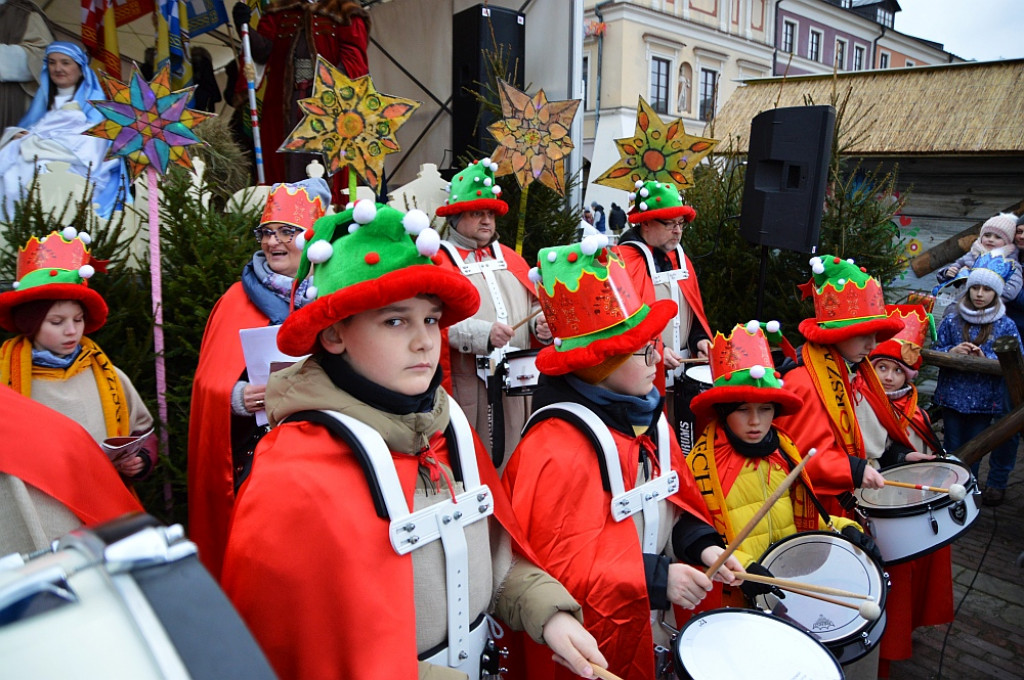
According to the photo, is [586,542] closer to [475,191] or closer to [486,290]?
[486,290]

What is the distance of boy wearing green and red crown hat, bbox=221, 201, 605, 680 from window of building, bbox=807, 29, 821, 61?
4066 centimetres

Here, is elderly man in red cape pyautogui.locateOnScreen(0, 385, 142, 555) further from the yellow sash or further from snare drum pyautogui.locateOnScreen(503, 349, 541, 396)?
the yellow sash

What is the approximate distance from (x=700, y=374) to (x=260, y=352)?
2.86 metres

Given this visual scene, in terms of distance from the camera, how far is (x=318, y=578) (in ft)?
5.51

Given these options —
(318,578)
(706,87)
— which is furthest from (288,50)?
(706,87)

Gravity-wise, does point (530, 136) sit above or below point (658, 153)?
above

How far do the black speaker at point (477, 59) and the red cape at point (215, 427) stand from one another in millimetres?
4620

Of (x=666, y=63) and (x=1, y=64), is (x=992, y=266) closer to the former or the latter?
(x=1, y=64)

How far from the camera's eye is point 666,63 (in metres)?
29.4

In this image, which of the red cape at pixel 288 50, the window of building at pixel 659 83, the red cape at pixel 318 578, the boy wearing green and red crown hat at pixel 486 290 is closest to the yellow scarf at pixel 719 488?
the boy wearing green and red crown hat at pixel 486 290

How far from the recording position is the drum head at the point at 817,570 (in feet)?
8.42

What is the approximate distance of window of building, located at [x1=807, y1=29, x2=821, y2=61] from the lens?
36.3 metres

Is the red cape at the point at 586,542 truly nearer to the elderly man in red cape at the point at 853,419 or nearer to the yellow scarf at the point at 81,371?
the elderly man in red cape at the point at 853,419

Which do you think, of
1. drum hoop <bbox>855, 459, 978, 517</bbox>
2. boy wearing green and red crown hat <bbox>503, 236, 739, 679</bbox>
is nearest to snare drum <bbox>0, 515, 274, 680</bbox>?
boy wearing green and red crown hat <bbox>503, 236, 739, 679</bbox>
